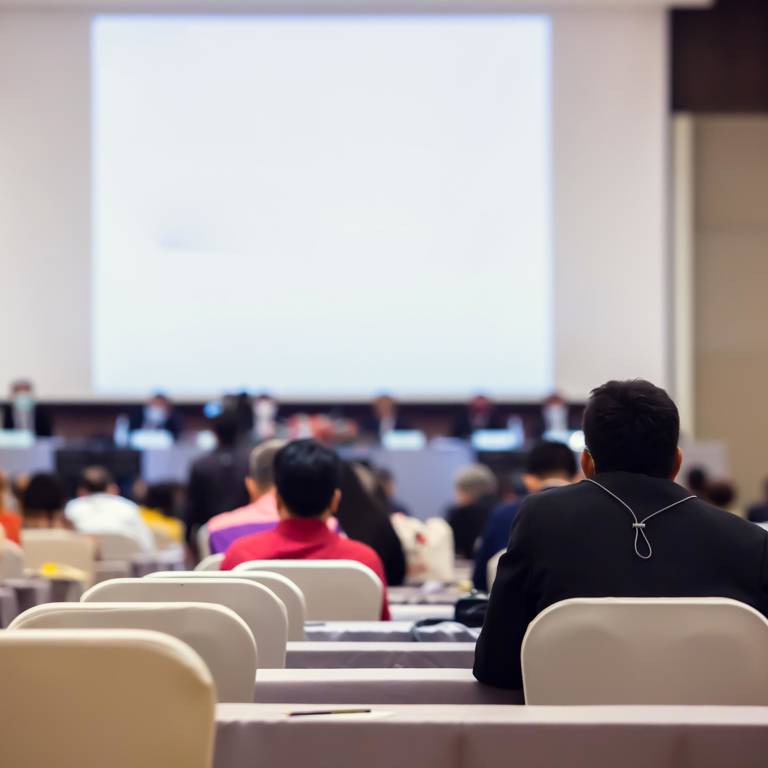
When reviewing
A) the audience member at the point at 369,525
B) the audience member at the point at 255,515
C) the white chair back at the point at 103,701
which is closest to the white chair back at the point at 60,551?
the audience member at the point at 255,515

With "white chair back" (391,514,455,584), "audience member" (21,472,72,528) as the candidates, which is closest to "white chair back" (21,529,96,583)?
"audience member" (21,472,72,528)

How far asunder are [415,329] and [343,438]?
123 inches

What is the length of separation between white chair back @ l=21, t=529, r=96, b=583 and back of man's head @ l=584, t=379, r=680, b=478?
130 inches

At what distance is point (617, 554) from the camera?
2016 millimetres

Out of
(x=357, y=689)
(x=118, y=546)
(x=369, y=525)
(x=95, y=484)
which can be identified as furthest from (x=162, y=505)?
(x=357, y=689)

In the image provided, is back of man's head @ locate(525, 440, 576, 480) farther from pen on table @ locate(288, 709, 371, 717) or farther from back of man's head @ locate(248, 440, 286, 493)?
pen on table @ locate(288, 709, 371, 717)

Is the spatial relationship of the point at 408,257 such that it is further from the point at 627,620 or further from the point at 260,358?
the point at 627,620

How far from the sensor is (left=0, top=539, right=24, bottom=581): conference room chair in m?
4.33

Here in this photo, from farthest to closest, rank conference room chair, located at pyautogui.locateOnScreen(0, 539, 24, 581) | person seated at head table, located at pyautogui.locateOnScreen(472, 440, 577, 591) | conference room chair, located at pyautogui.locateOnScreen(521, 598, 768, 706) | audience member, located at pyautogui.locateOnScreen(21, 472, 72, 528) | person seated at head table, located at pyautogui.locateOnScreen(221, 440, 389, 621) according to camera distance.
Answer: audience member, located at pyautogui.locateOnScreen(21, 472, 72, 528), person seated at head table, located at pyautogui.locateOnScreen(472, 440, 577, 591), conference room chair, located at pyautogui.locateOnScreen(0, 539, 24, 581), person seated at head table, located at pyautogui.locateOnScreen(221, 440, 389, 621), conference room chair, located at pyautogui.locateOnScreen(521, 598, 768, 706)

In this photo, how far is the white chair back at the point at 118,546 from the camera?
618 cm

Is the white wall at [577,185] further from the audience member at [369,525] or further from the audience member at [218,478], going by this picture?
the audience member at [369,525]

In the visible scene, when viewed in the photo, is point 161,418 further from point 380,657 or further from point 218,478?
point 380,657

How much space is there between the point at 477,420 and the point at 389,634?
9.20 m

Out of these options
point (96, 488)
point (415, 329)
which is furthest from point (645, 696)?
point (415, 329)
